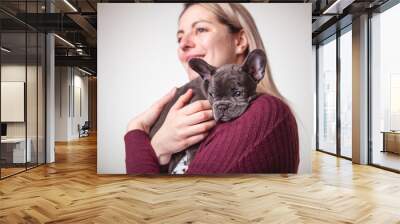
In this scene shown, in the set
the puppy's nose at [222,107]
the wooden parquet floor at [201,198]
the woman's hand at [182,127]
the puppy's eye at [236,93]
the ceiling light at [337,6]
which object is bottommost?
the wooden parquet floor at [201,198]

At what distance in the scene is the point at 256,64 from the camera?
6.73 meters

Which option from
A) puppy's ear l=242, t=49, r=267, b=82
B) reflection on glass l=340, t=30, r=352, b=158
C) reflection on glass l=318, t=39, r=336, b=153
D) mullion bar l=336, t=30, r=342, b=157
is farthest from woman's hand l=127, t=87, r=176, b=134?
reflection on glass l=318, t=39, r=336, b=153

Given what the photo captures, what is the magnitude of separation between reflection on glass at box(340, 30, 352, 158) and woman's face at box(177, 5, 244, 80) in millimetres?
3806

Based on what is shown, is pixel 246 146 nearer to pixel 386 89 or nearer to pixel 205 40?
pixel 205 40

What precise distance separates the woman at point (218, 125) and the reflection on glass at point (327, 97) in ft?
13.8

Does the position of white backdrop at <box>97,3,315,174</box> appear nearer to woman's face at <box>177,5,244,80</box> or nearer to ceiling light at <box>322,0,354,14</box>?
woman's face at <box>177,5,244,80</box>

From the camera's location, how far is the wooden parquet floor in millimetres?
Result: 4082

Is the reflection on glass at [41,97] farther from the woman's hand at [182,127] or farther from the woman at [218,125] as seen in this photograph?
the woman's hand at [182,127]

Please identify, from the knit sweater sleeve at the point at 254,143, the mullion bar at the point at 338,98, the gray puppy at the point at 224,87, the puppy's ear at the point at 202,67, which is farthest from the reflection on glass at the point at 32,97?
the mullion bar at the point at 338,98

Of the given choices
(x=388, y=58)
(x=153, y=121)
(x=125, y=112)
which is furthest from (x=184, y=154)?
(x=388, y=58)

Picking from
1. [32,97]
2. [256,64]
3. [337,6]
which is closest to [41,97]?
[32,97]

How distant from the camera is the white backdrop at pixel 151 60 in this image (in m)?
6.78

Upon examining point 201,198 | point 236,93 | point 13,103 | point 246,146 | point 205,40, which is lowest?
point 201,198

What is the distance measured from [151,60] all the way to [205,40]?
0.98 metres
